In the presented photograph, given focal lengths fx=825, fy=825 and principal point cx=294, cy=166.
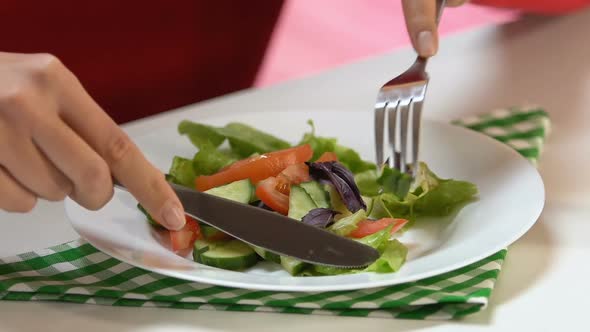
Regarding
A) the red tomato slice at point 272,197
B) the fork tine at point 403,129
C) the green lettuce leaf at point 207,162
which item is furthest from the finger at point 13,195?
the fork tine at point 403,129

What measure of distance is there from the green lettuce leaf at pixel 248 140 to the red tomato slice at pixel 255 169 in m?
0.16

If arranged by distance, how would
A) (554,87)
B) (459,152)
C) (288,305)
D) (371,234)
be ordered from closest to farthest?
(288,305)
(371,234)
(459,152)
(554,87)

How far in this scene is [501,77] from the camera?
2039 mm

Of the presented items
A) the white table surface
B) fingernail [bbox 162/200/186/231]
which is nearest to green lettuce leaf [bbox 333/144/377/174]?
the white table surface

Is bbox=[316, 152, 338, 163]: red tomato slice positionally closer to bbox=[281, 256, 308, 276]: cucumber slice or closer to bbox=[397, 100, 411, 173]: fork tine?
bbox=[397, 100, 411, 173]: fork tine

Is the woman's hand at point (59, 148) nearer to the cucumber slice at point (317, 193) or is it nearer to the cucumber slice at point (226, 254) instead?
the cucumber slice at point (226, 254)

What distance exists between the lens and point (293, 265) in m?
1.07

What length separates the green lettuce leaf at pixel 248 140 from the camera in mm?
1485

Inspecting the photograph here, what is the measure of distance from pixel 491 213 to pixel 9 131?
681mm

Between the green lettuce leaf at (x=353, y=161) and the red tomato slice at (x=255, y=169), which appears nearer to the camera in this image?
the red tomato slice at (x=255, y=169)

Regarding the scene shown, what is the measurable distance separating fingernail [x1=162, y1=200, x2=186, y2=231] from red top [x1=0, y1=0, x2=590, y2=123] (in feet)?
3.51

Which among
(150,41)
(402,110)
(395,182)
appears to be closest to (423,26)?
(402,110)

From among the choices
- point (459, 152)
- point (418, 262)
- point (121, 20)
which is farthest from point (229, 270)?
point (121, 20)

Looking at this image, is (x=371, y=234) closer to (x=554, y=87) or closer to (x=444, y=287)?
(x=444, y=287)
